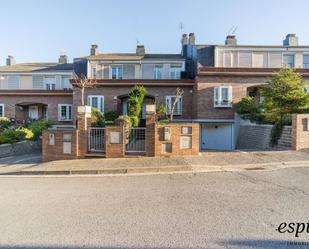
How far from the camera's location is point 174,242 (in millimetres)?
3549

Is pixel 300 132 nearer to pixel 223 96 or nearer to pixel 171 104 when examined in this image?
pixel 223 96

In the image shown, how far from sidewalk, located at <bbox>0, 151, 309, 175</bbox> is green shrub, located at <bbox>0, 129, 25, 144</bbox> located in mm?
6011

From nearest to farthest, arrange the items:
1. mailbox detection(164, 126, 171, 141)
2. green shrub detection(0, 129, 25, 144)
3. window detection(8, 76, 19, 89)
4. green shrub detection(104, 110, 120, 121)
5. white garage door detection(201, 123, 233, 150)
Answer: mailbox detection(164, 126, 171, 141), green shrub detection(0, 129, 25, 144), green shrub detection(104, 110, 120, 121), white garage door detection(201, 123, 233, 150), window detection(8, 76, 19, 89)

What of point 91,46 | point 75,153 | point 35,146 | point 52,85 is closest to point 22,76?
point 52,85

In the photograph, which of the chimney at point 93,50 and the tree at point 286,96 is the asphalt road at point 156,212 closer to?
the tree at point 286,96

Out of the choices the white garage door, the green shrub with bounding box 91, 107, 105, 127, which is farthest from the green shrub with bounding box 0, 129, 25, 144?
the white garage door

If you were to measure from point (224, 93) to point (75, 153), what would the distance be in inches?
542

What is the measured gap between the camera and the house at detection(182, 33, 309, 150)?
2036 cm

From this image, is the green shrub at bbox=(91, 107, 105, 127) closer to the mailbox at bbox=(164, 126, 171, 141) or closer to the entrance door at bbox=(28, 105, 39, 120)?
the mailbox at bbox=(164, 126, 171, 141)

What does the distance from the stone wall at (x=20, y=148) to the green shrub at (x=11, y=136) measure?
0.56 metres

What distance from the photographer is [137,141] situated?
1159 centimetres

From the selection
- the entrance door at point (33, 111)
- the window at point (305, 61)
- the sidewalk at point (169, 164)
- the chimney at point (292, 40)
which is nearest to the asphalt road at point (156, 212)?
the sidewalk at point (169, 164)

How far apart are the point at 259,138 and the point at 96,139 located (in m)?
10.8

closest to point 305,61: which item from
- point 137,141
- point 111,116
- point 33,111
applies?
point 111,116
